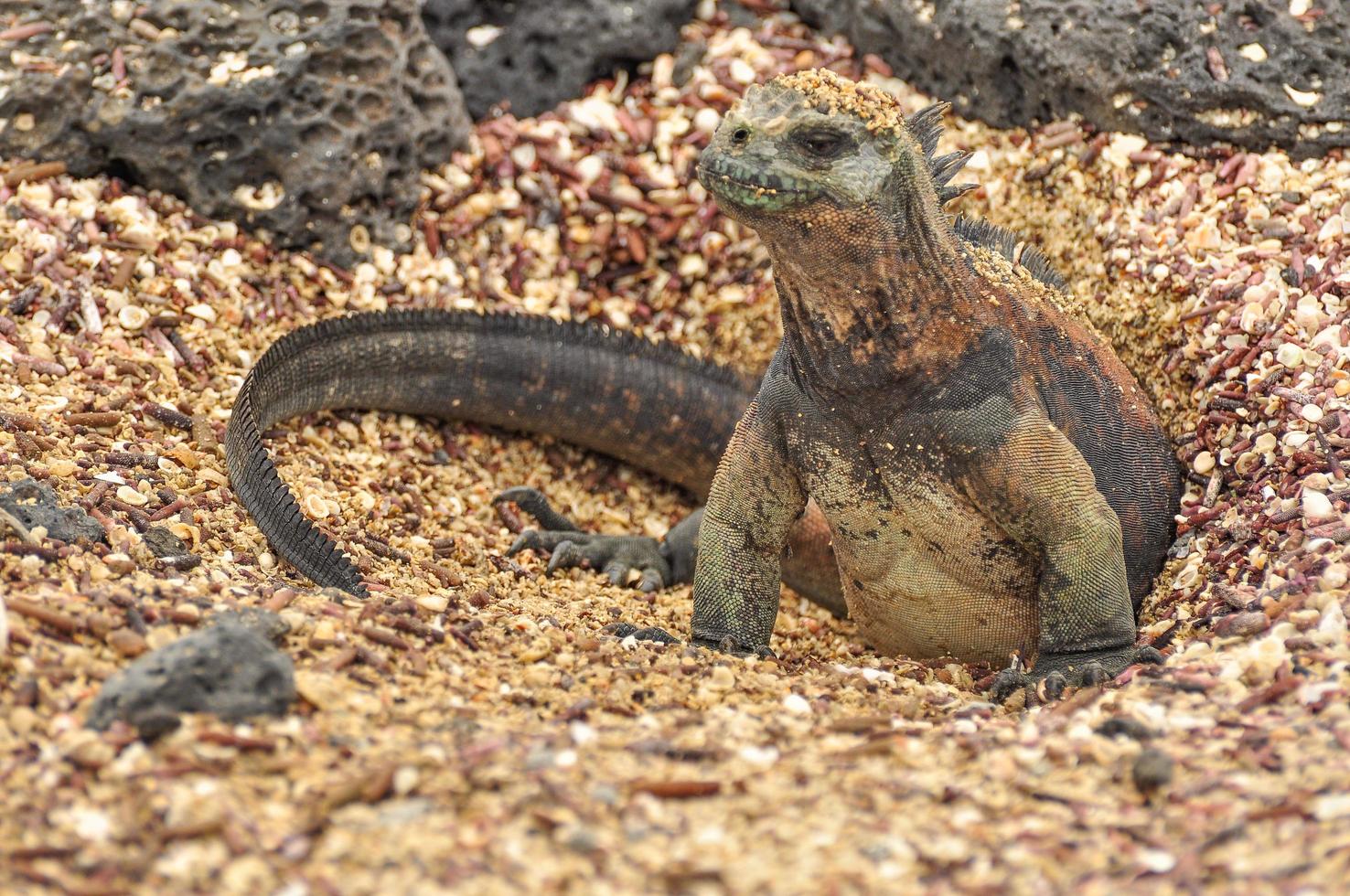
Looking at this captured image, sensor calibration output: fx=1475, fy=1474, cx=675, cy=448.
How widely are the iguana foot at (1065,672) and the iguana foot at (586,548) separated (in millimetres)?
1552

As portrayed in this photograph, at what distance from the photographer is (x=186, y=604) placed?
3482 mm

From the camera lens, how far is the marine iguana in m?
3.73

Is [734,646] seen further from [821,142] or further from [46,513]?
[46,513]

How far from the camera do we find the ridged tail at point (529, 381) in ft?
17.3

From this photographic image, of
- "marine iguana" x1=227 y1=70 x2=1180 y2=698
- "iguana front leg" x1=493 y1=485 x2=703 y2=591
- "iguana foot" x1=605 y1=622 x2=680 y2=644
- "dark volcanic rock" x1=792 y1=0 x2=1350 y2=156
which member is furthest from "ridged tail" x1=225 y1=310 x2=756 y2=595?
"dark volcanic rock" x1=792 y1=0 x2=1350 y2=156

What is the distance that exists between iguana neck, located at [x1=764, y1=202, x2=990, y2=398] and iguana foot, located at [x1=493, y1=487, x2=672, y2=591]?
1.48m

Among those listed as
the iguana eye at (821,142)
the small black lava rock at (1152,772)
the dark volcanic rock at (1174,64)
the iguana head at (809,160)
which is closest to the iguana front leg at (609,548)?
the iguana head at (809,160)

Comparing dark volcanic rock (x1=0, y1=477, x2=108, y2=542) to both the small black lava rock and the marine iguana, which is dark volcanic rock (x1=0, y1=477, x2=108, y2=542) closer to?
the marine iguana

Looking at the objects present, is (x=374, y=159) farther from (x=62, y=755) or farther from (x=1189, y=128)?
(x=62, y=755)

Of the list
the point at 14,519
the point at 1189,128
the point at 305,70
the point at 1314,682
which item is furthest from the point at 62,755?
the point at 1189,128

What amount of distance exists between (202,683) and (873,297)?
1924 millimetres

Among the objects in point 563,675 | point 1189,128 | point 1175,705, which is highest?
point 1189,128

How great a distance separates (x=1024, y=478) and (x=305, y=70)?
3.42 metres

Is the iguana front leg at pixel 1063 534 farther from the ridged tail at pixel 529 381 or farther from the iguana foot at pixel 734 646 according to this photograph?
the ridged tail at pixel 529 381
